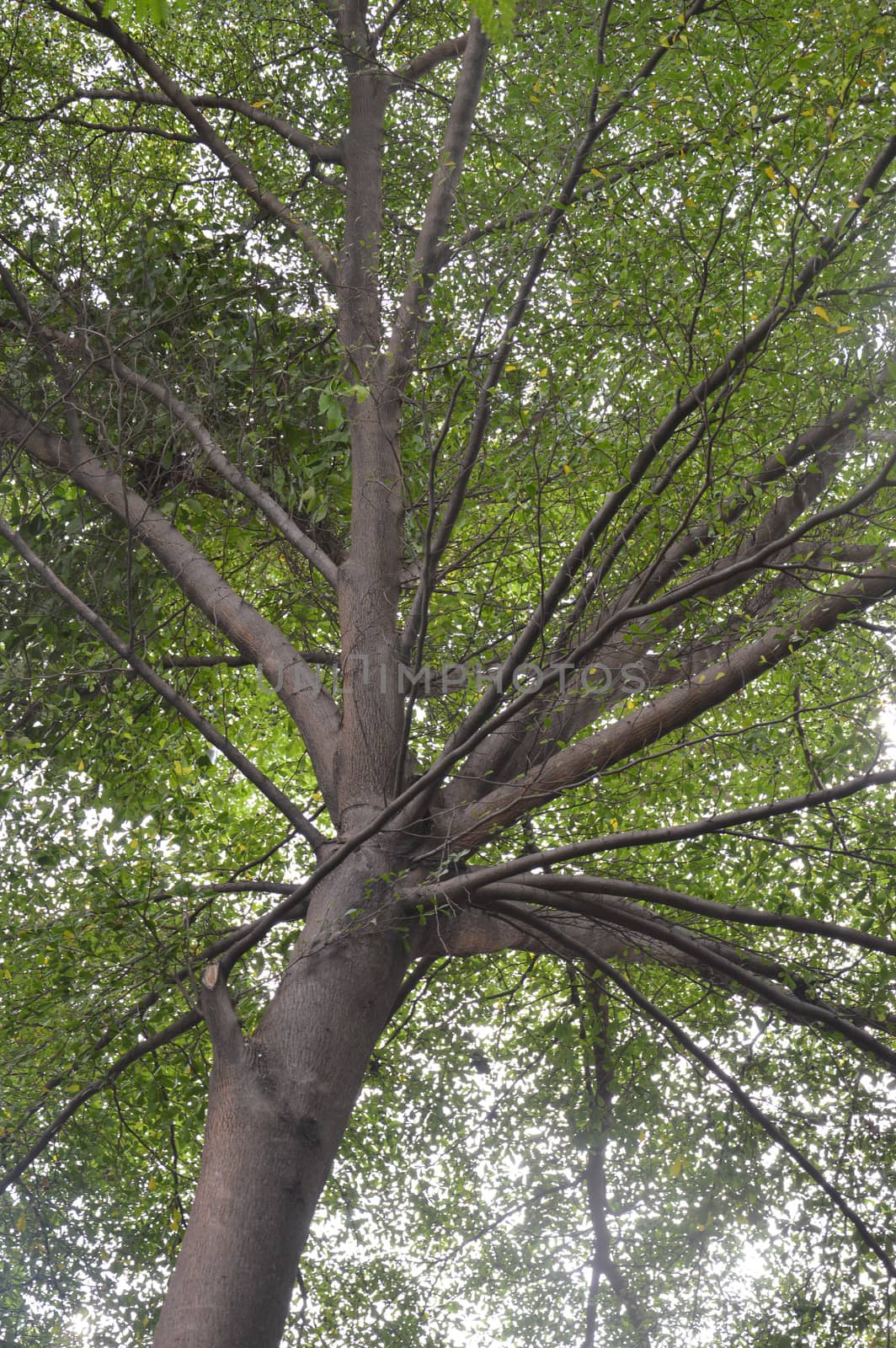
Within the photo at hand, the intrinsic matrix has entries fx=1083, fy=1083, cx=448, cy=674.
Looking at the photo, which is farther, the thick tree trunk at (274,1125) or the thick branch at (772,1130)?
the thick branch at (772,1130)

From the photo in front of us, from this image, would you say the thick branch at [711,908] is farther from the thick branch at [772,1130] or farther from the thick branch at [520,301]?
the thick branch at [520,301]

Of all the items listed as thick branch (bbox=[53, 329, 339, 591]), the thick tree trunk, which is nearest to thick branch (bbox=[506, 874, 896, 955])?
the thick tree trunk

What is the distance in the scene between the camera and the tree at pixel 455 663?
4324 mm

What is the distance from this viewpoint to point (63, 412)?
21.4 feet

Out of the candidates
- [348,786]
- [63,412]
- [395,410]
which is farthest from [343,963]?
[63,412]

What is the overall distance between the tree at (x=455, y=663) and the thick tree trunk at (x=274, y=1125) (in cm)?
2

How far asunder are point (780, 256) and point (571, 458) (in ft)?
3.95

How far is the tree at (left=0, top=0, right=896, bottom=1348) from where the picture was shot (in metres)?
4.32

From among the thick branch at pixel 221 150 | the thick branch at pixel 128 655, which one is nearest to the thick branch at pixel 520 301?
the thick branch at pixel 128 655

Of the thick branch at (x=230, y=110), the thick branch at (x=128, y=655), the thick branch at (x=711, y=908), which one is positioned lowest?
the thick branch at (x=711, y=908)

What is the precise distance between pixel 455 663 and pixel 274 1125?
2.60 meters

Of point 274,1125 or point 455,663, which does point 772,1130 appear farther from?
point 455,663

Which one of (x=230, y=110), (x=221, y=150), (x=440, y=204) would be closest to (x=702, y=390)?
(x=440, y=204)

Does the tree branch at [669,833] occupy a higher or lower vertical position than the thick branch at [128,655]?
lower
